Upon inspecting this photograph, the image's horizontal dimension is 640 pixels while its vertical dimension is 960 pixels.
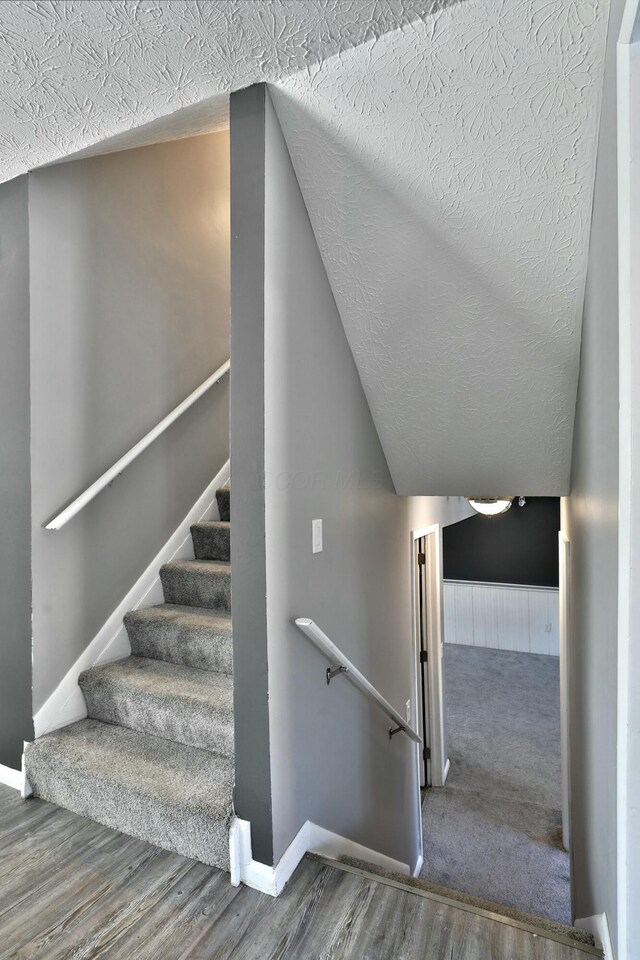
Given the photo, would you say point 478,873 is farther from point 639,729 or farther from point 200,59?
point 200,59

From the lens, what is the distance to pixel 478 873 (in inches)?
142

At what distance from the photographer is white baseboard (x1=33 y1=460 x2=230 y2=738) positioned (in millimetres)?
2168

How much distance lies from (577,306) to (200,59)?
1.36m

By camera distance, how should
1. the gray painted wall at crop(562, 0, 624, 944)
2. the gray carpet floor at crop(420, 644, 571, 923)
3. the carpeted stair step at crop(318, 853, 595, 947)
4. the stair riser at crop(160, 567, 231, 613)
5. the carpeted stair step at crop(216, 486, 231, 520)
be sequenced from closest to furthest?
1. the gray painted wall at crop(562, 0, 624, 944)
2. the carpeted stair step at crop(318, 853, 595, 947)
3. the stair riser at crop(160, 567, 231, 613)
4. the carpeted stair step at crop(216, 486, 231, 520)
5. the gray carpet floor at crop(420, 644, 571, 923)

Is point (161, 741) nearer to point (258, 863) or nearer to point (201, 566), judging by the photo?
point (258, 863)

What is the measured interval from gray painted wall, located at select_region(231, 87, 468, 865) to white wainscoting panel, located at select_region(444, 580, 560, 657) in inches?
216

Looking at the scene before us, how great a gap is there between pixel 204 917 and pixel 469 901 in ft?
2.66

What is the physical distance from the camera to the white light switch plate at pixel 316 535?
1.90 metres

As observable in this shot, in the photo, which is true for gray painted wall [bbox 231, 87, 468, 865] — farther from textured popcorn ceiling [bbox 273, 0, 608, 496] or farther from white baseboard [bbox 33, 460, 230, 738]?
white baseboard [bbox 33, 460, 230, 738]

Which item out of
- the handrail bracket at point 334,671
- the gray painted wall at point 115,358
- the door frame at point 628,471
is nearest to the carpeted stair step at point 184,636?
the gray painted wall at point 115,358

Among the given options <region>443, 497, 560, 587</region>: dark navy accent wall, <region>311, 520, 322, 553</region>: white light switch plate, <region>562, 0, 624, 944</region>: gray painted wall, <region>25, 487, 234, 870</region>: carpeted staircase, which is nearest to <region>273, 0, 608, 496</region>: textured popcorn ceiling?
<region>562, 0, 624, 944</region>: gray painted wall

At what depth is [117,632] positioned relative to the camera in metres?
2.49

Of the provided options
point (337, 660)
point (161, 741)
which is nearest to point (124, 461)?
point (161, 741)

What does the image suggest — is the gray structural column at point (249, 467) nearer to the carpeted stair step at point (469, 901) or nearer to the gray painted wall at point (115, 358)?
the carpeted stair step at point (469, 901)
